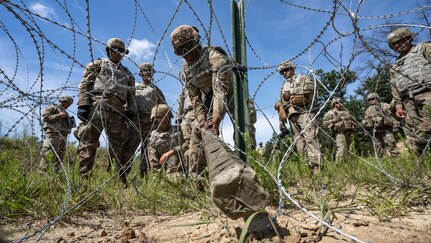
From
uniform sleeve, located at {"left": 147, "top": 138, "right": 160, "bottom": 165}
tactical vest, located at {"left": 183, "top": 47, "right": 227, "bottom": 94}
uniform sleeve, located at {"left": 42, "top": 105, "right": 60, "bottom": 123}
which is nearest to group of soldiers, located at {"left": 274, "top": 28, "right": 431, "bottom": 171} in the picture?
tactical vest, located at {"left": 183, "top": 47, "right": 227, "bottom": 94}

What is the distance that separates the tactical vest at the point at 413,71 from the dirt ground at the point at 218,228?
267cm

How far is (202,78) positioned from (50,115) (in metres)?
4.51

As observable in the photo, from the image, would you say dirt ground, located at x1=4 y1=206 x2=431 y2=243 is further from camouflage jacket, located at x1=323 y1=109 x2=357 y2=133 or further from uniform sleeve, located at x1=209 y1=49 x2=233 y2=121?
camouflage jacket, located at x1=323 y1=109 x2=357 y2=133

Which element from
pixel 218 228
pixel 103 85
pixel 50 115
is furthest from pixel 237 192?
pixel 50 115

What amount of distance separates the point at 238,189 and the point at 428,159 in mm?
2252

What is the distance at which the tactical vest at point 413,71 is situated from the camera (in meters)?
3.73

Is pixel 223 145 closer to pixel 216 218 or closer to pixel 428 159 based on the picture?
pixel 216 218

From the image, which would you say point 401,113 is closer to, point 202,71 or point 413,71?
point 413,71

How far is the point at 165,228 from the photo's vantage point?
1.60m

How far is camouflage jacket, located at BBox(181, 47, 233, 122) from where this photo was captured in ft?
8.89

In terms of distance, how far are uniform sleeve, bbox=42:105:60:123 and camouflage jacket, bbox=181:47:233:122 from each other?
13.5ft

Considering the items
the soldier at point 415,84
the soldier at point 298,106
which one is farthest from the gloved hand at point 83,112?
the soldier at point 415,84

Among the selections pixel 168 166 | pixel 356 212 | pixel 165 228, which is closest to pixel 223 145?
pixel 165 228

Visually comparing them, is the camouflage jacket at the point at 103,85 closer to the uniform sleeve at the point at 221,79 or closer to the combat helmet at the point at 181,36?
the combat helmet at the point at 181,36
